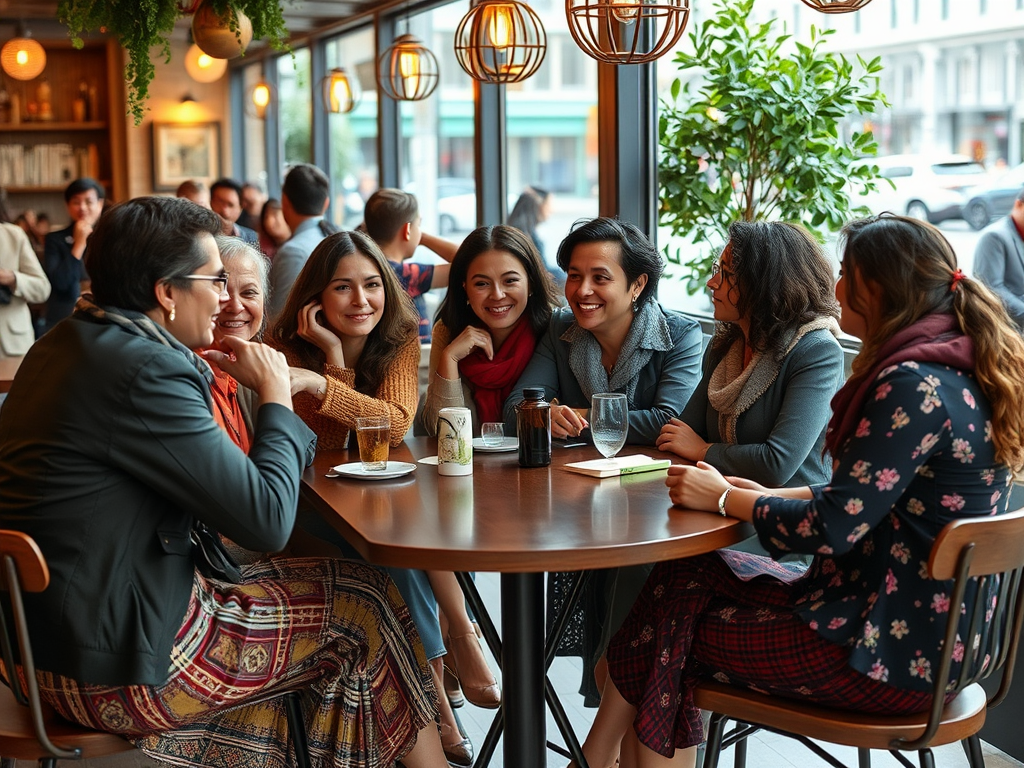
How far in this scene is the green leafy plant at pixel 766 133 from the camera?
13.0 feet

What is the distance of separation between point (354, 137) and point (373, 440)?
6846mm

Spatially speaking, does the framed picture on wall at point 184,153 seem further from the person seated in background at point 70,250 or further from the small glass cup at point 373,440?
the small glass cup at point 373,440

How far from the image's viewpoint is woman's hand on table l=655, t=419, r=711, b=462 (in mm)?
2557

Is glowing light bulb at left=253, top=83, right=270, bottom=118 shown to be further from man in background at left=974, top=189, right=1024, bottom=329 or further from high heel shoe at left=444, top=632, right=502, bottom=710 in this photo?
high heel shoe at left=444, top=632, right=502, bottom=710

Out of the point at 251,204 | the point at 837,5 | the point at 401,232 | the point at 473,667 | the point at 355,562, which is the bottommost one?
the point at 473,667

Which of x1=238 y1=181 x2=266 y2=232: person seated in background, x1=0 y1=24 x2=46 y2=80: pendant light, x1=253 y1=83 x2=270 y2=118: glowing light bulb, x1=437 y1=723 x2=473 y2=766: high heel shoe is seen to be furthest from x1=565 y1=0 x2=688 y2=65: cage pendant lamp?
x1=253 y1=83 x2=270 y2=118: glowing light bulb

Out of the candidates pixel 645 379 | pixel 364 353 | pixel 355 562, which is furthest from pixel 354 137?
pixel 355 562

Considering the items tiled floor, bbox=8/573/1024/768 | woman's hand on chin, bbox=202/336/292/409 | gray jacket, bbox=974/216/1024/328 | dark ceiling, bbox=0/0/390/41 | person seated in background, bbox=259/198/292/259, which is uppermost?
dark ceiling, bbox=0/0/390/41

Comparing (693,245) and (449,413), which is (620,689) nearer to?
(449,413)

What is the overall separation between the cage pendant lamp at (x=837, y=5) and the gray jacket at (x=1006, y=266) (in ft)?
4.09

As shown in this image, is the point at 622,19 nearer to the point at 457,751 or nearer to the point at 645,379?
the point at 645,379

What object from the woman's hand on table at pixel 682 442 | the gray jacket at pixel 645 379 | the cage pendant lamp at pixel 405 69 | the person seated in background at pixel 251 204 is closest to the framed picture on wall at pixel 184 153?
the person seated in background at pixel 251 204

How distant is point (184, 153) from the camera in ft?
33.3

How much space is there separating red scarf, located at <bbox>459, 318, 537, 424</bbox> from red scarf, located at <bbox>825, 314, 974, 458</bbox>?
129cm
